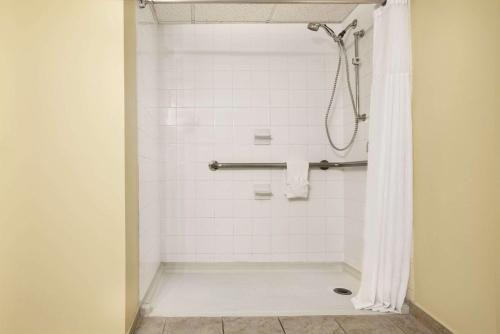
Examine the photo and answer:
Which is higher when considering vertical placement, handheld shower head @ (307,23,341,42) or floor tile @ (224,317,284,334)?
handheld shower head @ (307,23,341,42)

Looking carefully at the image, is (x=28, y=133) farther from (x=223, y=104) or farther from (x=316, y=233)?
(x=316, y=233)

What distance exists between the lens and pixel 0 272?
156 centimetres

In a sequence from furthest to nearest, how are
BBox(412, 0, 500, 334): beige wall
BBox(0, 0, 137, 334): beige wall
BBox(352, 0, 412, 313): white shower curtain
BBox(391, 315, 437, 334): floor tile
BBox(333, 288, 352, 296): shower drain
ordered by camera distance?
BBox(333, 288, 352, 296): shower drain → BBox(352, 0, 412, 313): white shower curtain → BBox(391, 315, 437, 334): floor tile → BBox(0, 0, 137, 334): beige wall → BBox(412, 0, 500, 334): beige wall

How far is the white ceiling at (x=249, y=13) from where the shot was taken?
2.62 meters

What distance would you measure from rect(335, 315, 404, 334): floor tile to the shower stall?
91cm

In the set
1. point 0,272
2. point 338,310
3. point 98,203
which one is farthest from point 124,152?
point 338,310

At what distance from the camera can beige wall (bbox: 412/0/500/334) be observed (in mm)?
1369

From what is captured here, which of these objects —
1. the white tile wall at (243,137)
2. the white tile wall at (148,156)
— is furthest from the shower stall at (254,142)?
the white tile wall at (148,156)

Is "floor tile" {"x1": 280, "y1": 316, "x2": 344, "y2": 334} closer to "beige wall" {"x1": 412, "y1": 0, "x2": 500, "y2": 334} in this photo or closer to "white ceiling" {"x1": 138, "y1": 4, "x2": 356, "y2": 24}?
"beige wall" {"x1": 412, "y1": 0, "x2": 500, "y2": 334}

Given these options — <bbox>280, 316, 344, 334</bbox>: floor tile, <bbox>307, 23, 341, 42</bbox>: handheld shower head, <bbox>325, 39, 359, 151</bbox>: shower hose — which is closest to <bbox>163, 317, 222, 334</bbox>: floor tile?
<bbox>280, 316, 344, 334</bbox>: floor tile

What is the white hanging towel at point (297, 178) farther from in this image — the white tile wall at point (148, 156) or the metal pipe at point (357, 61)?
the white tile wall at point (148, 156)

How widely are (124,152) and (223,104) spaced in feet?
4.69

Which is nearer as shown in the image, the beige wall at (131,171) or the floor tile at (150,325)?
the beige wall at (131,171)

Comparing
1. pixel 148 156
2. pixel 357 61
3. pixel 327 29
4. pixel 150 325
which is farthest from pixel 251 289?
pixel 327 29
